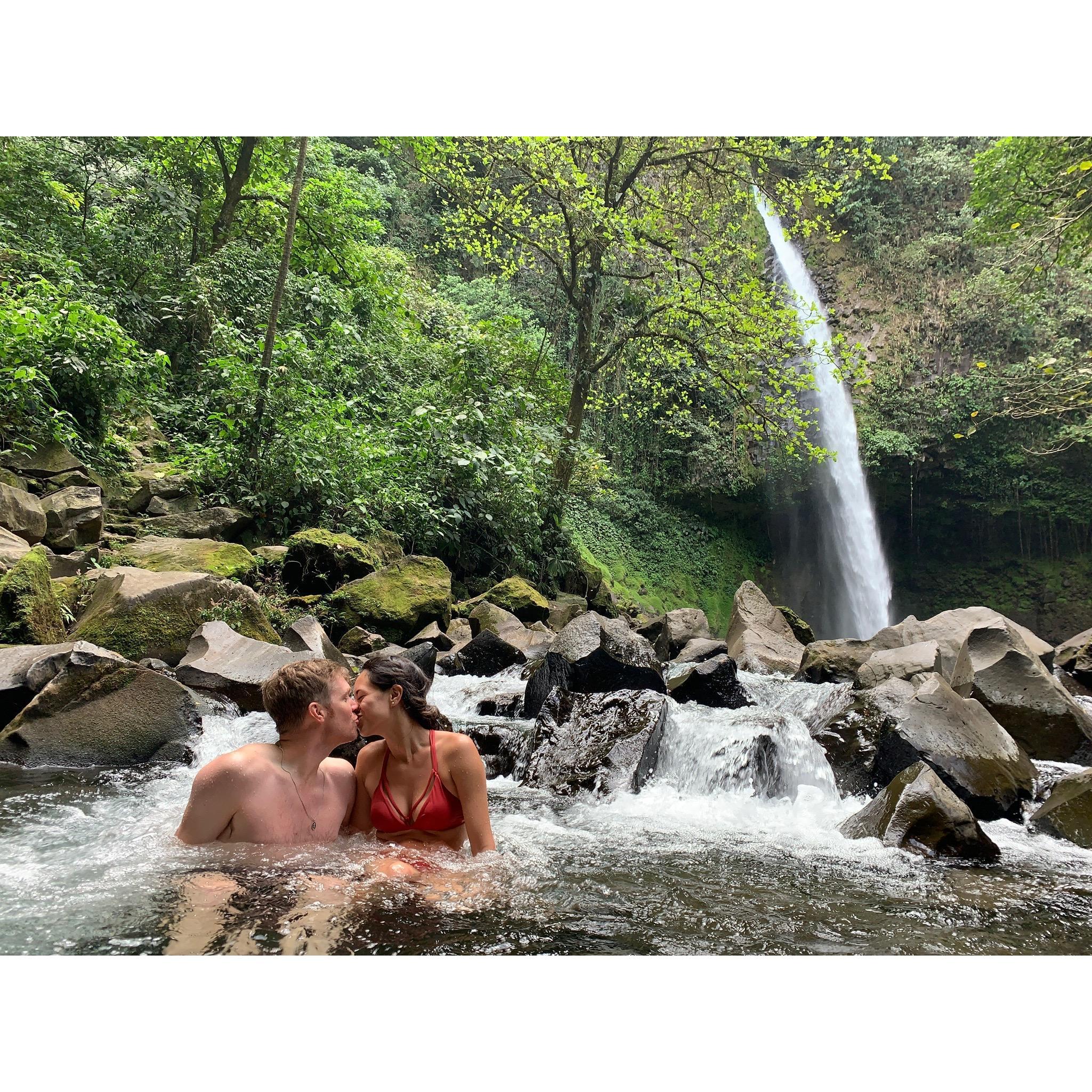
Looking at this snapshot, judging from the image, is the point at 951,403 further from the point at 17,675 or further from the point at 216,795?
the point at 216,795

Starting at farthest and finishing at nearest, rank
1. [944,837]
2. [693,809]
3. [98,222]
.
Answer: [98,222]
[693,809]
[944,837]

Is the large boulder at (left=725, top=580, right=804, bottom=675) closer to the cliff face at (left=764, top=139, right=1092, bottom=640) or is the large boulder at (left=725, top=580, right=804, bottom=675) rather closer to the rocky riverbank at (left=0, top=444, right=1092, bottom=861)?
the rocky riverbank at (left=0, top=444, right=1092, bottom=861)

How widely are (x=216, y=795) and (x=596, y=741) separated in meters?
2.62

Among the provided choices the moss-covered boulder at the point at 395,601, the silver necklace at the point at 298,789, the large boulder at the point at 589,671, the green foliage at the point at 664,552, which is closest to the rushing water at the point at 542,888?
the silver necklace at the point at 298,789

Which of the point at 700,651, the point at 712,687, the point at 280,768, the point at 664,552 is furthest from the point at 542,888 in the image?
the point at 664,552

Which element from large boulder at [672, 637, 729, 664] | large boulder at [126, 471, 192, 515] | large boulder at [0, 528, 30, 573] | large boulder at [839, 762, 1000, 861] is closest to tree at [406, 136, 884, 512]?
large boulder at [672, 637, 729, 664]

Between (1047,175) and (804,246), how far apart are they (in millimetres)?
11017

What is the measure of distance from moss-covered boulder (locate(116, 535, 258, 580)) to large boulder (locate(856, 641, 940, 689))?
512 cm

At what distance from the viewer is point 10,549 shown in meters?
5.45

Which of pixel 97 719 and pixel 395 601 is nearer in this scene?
pixel 97 719

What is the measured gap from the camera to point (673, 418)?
1759cm

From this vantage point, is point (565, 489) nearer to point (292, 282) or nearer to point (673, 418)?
point (292, 282)

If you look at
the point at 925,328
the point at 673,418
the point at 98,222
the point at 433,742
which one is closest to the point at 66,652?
the point at 433,742

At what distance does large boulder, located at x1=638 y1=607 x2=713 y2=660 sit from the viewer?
941 centimetres
